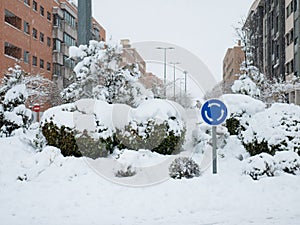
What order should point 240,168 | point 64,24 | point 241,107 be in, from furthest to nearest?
point 64,24 < point 241,107 < point 240,168

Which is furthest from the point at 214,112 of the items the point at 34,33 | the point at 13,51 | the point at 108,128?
the point at 34,33

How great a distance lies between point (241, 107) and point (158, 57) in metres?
3.67

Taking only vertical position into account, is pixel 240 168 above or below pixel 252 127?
below

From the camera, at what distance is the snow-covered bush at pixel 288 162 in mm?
8469

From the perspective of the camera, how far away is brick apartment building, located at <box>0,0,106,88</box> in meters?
32.7

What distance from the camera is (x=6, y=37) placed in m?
32.0

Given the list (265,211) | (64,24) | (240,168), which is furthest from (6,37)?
(265,211)

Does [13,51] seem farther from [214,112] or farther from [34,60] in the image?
[214,112]

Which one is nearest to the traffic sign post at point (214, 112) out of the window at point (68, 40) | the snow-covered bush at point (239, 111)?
the snow-covered bush at point (239, 111)

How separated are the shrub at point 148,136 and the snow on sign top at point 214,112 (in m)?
2.05

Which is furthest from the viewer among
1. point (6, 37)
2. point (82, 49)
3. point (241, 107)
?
point (6, 37)

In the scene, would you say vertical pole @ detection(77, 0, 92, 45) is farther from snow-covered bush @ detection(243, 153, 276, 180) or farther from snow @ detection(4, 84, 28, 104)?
snow-covered bush @ detection(243, 153, 276, 180)

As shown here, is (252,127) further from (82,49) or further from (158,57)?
(82,49)

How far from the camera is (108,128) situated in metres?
9.87
